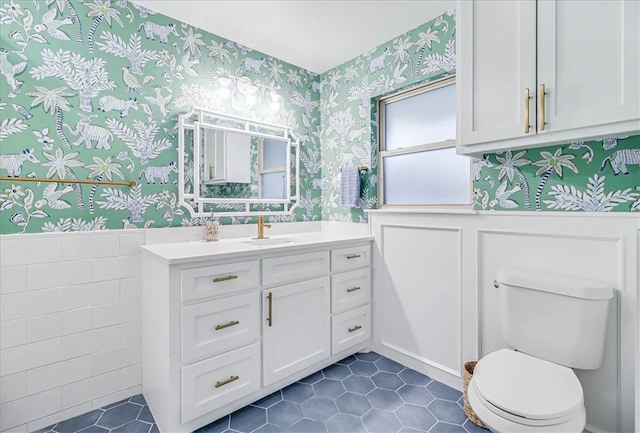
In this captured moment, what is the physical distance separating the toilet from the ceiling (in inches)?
67.7

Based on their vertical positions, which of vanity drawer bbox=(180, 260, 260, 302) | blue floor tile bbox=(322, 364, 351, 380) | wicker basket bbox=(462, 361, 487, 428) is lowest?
blue floor tile bbox=(322, 364, 351, 380)

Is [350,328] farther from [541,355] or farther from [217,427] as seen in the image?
[541,355]

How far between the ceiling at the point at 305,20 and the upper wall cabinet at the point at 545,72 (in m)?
0.57

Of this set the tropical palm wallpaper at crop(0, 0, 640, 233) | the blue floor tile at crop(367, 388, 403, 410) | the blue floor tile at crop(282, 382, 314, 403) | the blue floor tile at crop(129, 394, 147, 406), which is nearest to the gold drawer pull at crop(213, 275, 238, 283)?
the tropical palm wallpaper at crop(0, 0, 640, 233)

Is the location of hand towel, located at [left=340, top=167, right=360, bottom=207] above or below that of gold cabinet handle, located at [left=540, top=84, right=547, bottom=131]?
below

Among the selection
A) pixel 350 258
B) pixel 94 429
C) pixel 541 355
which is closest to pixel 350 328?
pixel 350 258

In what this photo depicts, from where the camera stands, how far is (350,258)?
7.80 feet

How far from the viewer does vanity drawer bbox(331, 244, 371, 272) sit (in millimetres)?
2271

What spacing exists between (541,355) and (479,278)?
1.64 ft

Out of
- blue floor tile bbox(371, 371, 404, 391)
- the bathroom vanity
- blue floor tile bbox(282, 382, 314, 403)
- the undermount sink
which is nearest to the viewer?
the bathroom vanity

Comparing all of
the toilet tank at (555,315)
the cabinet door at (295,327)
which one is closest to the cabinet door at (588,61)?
the toilet tank at (555,315)

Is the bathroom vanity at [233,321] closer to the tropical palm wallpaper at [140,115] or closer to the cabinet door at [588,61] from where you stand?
the tropical palm wallpaper at [140,115]

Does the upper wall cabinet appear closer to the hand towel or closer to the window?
the window

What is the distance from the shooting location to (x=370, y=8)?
2082 mm
